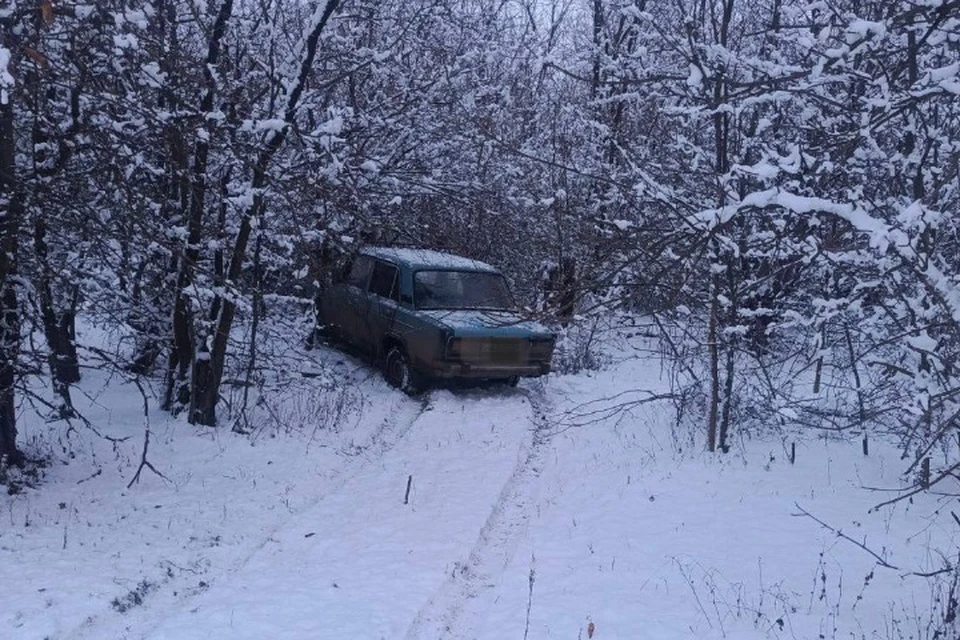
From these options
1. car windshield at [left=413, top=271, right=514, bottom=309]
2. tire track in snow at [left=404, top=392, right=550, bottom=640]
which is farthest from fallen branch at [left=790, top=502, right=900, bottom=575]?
car windshield at [left=413, top=271, right=514, bottom=309]

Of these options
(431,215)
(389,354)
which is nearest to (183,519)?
(389,354)

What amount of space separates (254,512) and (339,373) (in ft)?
17.4

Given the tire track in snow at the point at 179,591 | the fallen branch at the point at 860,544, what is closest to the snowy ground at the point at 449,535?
the tire track in snow at the point at 179,591

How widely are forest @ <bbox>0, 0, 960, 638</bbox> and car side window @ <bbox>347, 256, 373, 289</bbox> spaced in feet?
1.54

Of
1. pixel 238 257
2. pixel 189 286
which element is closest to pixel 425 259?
pixel 238 257

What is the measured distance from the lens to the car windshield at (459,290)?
1264 cm

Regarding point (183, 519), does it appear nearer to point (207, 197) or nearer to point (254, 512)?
point (254, 512)

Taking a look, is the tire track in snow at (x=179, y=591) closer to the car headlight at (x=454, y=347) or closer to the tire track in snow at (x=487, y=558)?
the tire track in snow at (x=487, y=558)

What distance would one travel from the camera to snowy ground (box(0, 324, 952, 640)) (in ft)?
18.5

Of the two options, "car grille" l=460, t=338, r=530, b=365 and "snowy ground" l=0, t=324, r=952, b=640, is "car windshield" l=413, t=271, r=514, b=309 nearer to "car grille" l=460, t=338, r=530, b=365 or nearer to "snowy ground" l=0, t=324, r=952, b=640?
"car grille" l=460, t=338, r=530, b=365

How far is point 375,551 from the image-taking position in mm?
6734

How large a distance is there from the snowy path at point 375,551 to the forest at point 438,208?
1877 millimetres

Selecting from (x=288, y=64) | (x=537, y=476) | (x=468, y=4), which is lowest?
(x=537, y=476)

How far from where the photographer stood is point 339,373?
1277 cm
